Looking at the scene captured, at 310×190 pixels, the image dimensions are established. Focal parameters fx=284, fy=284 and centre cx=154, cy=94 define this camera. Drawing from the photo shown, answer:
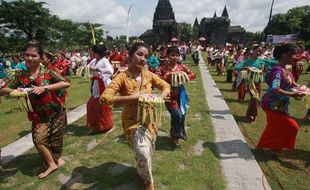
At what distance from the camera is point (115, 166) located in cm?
454

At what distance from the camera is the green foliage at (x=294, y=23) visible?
68.2 meters

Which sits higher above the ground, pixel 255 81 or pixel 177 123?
pixel 255 81

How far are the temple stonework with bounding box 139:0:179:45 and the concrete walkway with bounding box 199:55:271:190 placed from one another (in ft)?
177

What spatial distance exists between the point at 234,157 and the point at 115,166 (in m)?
2.00

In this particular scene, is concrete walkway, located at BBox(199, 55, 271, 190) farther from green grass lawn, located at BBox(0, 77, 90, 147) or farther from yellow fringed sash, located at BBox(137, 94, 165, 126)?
green grass lawn, located at BBox(0, 77, 90, 147)

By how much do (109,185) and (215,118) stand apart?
4122 mm

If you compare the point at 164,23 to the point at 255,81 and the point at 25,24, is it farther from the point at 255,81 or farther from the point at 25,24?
the point at 255,81

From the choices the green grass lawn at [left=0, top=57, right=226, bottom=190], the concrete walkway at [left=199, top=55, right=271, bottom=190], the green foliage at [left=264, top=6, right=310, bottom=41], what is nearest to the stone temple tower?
the green foliage at [left=264, top=6, right=310, bottom=41]

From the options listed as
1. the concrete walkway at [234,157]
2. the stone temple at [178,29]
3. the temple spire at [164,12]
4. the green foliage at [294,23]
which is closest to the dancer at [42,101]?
the concrete walkway at [234,157]

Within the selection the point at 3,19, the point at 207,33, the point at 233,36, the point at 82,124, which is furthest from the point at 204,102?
the point at 233,36

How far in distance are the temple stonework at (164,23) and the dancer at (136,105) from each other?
56885mm

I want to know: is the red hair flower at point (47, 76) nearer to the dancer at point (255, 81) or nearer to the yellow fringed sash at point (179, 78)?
the yellow fringed sash at point (179, 78)

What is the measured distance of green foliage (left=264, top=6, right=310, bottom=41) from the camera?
6819 cm

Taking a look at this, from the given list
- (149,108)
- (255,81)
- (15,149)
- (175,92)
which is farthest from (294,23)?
(149,108)
